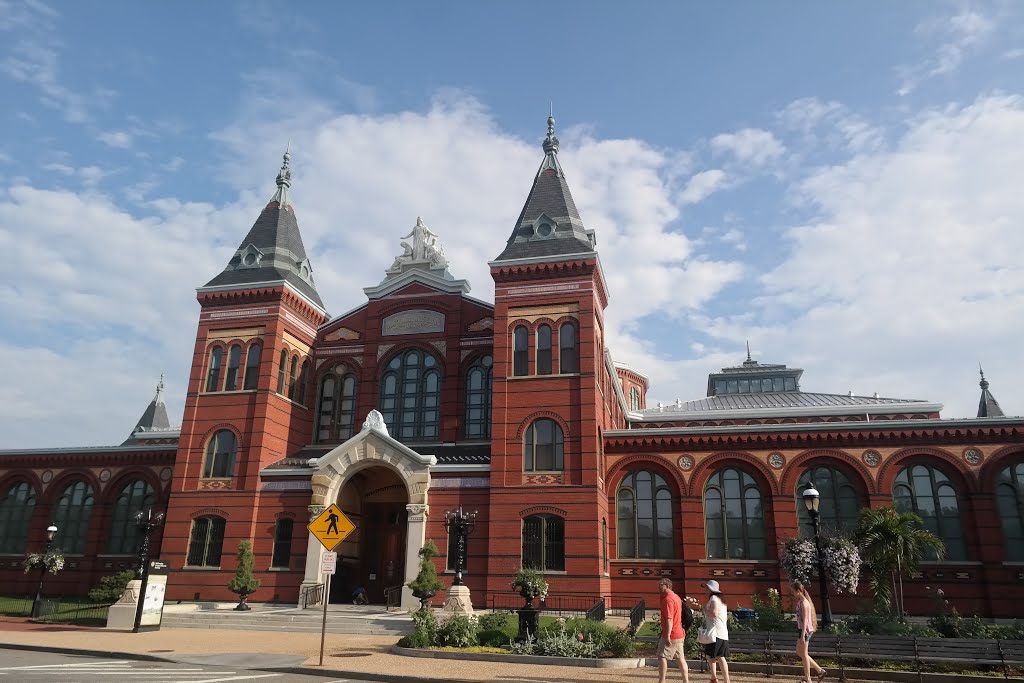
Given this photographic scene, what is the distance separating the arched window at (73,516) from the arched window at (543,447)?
79.1 ft

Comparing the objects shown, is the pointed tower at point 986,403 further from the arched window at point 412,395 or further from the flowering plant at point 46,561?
Result: the flowering plant at point 46,561

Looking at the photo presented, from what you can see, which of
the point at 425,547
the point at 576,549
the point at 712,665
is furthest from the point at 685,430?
the point at 712,665

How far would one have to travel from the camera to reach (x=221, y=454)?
106ft

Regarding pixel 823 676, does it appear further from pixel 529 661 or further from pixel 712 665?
pixel 529 661

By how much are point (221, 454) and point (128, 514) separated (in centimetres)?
852

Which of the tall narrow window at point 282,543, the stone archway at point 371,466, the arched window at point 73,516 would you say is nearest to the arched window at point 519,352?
the stone archway at point 371,466

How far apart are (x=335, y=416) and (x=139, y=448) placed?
34.5 ft

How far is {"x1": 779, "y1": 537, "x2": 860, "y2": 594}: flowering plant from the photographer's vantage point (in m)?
21.3

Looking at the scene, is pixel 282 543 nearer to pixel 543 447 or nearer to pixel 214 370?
pixel 214 370

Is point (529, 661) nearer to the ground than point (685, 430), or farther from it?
nearer to the ground

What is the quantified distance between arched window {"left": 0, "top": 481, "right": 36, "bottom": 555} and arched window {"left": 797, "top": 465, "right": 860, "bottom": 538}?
125 feet

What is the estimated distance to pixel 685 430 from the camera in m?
30.3

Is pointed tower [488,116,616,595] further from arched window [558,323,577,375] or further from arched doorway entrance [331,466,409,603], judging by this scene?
arched doorway entrance [331,466,409,603]

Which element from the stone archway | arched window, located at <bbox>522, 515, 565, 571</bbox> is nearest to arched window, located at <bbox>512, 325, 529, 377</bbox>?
the stone archway
